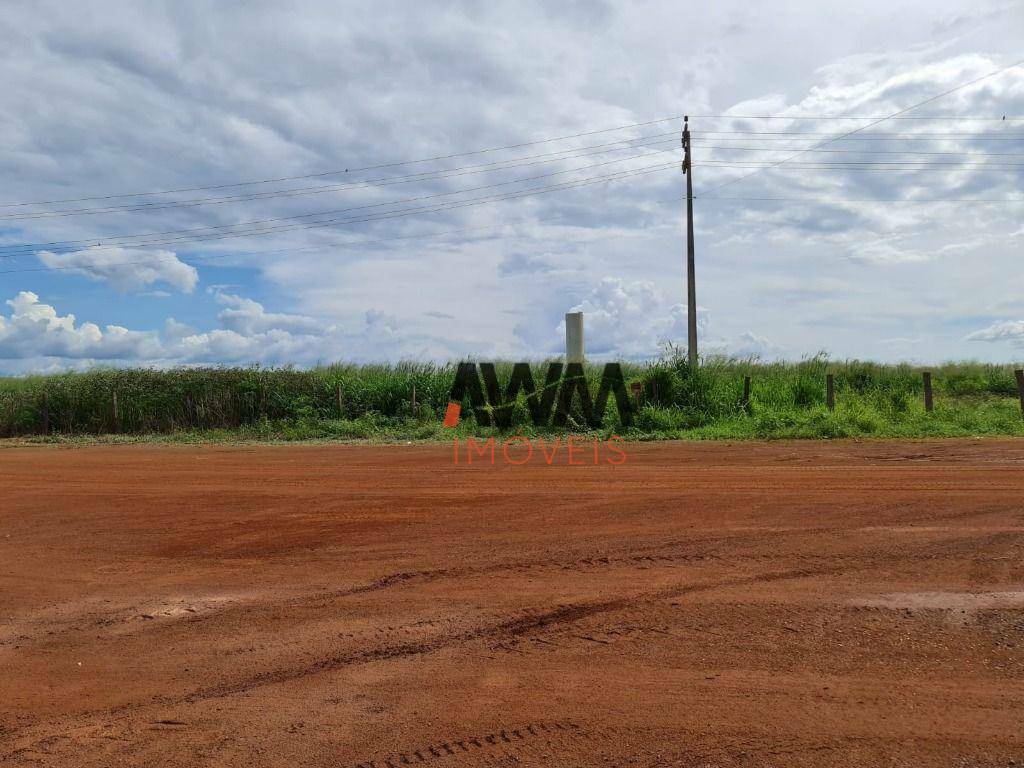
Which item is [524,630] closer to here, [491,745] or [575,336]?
[491,745]

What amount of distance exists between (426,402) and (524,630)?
57.6ft

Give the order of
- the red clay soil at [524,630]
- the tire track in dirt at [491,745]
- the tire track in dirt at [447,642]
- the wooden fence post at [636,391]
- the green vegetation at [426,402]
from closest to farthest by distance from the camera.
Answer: the tire track in dirt at [491,745]
the red clay soil at [524,630]
the tire track in dirt at [447,642]
the green vegetation at [426,402]
the wooden fence post at [636,391]

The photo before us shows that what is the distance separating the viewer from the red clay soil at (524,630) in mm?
3469

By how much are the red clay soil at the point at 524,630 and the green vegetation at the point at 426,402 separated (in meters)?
9.12

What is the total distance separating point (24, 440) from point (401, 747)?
23.0 metres

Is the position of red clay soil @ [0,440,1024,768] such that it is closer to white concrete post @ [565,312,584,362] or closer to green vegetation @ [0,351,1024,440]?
green vegetation @ [0,351,1024,440]

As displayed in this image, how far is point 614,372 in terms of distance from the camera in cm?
2141

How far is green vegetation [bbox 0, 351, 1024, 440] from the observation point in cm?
1792

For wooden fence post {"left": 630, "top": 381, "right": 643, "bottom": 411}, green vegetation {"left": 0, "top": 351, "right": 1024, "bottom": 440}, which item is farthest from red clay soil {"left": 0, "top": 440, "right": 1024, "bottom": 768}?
wooden fence post {"left": 630, "top": 381, "right": 643, "bottom": 411}

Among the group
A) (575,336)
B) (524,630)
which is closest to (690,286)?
(575,336)

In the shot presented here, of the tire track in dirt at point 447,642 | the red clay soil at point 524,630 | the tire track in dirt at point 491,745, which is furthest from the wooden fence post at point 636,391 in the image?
the tire track in dirt at point 491,745

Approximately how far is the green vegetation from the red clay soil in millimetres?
9121

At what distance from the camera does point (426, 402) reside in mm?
22000

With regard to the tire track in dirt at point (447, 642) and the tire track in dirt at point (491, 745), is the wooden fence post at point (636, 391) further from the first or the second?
the tire track in dirt at point (491, 745)
